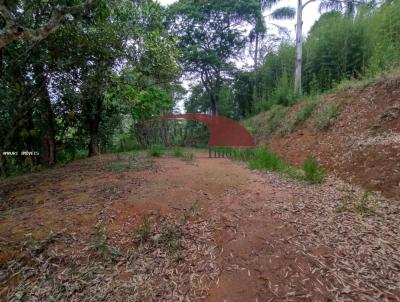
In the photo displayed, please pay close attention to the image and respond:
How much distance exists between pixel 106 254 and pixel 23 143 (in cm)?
429

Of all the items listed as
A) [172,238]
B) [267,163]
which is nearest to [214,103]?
[267,163]

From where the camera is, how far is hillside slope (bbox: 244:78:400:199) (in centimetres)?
263

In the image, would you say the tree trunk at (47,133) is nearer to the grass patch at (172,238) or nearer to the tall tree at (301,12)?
the grass patch at (172,238)

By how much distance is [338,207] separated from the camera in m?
2.10

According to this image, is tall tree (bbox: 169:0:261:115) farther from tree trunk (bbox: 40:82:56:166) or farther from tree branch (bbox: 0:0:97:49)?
tree branch (bbox: 0:0:97:49)

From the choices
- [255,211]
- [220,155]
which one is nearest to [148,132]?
[220,155]

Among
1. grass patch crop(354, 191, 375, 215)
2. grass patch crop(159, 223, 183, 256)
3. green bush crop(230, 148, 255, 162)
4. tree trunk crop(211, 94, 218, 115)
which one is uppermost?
tree trunk crop(211, 94, 218, 115)

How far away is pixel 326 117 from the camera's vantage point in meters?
4.32

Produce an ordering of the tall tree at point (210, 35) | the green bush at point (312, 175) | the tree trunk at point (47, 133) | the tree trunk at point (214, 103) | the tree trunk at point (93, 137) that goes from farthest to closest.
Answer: the tree trunk at point (214, 103), the tall tree at point (210, 35), the tree trunk at point (93, 137), the tree trunk at point (47, 133), the green bush at point (312, 175)

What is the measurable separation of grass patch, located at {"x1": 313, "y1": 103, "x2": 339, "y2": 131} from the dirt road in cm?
217

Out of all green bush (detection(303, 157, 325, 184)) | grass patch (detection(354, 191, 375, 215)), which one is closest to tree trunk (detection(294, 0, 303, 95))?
→ green bush (detection(303, 157, 325, 184))

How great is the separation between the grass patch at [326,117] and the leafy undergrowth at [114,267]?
3.57 meters

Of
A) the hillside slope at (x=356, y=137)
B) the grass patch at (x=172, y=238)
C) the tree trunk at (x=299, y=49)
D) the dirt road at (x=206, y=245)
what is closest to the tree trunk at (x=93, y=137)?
the dirt road at (x=206, y=245)

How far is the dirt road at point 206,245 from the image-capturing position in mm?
1274
